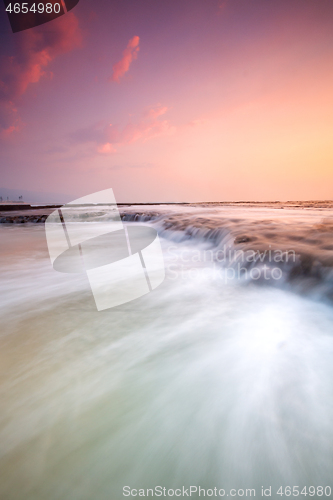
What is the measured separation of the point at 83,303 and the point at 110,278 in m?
1.05

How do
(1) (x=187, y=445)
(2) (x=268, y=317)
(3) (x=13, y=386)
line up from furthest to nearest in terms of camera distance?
(2) (x=268, y=317) → (3) (x=13, y=386) → (1) (x=187, y=445)

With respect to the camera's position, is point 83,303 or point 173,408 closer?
point 173,408

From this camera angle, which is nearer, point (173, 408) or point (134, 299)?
point (173, 408)

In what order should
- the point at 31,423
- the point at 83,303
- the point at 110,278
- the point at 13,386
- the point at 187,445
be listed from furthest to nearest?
the point at 110,278 → the point at 83,303 → the point at 13,386 → the point at 31,423 → the point at 187,445

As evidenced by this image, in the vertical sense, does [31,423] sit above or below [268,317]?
above

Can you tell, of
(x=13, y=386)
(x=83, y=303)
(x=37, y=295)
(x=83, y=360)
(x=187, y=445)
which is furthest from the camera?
(x=37, y=295)

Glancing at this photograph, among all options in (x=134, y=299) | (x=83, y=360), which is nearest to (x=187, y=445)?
(x=83, y=360)

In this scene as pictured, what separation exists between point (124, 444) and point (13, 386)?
0.84 metres

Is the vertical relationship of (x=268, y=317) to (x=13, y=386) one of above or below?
below

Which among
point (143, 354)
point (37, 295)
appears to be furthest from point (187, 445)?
point (37, 295)

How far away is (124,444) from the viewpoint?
107cm

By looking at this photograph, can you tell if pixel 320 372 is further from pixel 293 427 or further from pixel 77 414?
pixel 77 414

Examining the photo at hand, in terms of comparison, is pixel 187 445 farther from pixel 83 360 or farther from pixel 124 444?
pixel 83 360

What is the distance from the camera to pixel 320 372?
1464 mm
